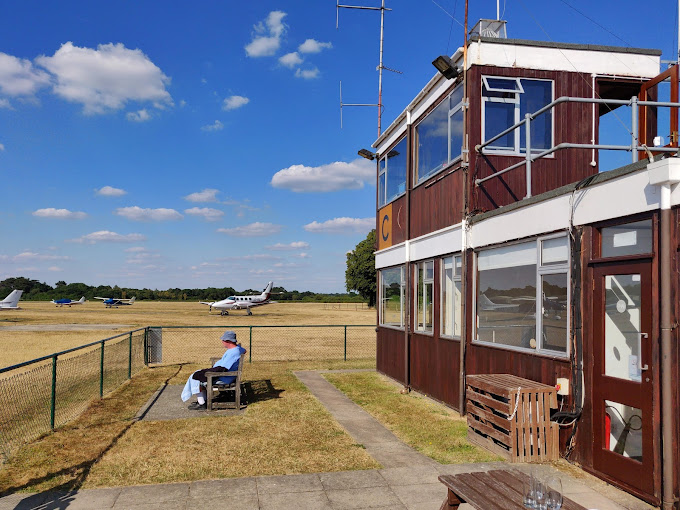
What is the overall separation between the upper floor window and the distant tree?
65626mm

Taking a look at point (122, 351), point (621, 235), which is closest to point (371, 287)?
point (122, 351)

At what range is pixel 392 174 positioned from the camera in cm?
1516

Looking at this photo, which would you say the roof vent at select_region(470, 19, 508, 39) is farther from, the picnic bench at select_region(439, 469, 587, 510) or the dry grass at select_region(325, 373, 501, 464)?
the picnic bench at select_region(439, 469, 587, 510)

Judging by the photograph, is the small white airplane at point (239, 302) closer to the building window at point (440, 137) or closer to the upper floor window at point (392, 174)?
A: the upper floor window at point (392, 174)

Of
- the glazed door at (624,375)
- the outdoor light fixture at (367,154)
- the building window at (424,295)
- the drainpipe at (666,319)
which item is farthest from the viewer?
the outdoor light fixture at (367,154)

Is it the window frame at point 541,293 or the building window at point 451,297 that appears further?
the building window at point 451,297

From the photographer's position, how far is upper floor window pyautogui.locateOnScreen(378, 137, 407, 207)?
1415cm

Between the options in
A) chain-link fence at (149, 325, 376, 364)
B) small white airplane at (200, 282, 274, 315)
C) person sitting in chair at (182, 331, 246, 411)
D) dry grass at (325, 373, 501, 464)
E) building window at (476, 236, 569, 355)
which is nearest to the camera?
building window at (476, 236, 569, 355)

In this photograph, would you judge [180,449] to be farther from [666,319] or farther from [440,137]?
[440,137]

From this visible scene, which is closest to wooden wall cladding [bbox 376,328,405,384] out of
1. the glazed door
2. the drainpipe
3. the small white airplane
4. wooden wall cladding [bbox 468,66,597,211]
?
wooden wall cladding [bbox 468,66,597,211]

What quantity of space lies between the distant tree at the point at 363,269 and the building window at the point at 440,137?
Result: 2719 inches

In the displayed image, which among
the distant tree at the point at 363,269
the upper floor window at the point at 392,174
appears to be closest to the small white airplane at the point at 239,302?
the distant tree at the point at 363,269

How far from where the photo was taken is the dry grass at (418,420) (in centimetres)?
764

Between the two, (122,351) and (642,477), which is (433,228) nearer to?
(642,477)
